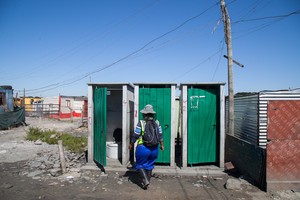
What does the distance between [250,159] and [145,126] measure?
8.61ft

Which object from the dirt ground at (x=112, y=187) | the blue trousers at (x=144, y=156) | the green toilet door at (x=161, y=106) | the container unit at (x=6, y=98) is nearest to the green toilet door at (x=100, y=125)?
the dirt ground at (x=112, y=187)

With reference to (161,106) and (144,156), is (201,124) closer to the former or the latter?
(161,106)

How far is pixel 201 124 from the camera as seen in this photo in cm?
714

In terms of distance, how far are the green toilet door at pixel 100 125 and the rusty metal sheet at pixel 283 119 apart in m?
4.11

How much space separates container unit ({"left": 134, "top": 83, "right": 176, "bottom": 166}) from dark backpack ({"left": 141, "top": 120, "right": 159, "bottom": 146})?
1.52 metres

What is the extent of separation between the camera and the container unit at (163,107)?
23.5 ft

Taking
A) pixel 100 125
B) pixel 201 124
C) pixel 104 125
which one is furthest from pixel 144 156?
pixel 201 124

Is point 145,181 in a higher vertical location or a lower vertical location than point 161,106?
lower

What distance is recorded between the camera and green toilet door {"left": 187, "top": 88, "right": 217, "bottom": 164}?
7.11 meters

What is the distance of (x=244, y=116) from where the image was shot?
8.02 metres

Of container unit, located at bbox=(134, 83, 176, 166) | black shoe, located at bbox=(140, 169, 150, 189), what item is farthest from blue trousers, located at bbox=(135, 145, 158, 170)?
container unit, located at bbox=(134, 83, 176, 166)

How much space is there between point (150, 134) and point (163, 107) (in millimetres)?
1779

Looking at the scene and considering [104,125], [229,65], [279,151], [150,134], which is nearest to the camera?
[279,151]

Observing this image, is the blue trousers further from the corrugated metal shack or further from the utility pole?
the utility pole
